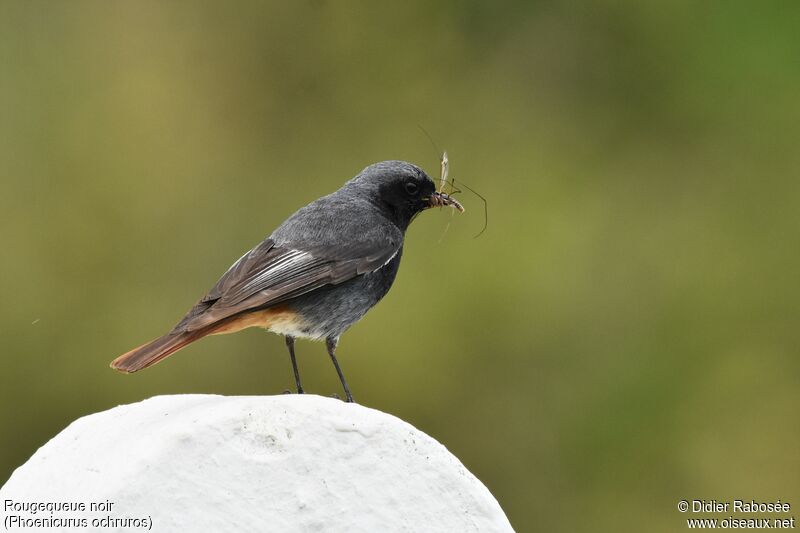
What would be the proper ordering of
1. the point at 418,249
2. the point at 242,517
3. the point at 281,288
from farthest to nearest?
the point at 418,249, the point at 281,288, the point at 242,517

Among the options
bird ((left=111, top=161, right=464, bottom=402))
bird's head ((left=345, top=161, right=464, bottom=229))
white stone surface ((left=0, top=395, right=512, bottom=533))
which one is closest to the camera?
white stone surface ((left=0, top=395, right=512, bottom=533))

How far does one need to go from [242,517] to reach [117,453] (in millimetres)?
463

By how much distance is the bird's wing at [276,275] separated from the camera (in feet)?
14.4

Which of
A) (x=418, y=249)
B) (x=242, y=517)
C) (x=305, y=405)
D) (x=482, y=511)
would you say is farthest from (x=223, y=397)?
(x=418, y=249)

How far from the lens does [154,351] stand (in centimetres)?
Result: 423

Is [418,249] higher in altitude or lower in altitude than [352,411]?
lower

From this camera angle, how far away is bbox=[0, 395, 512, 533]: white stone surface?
338 centimetres

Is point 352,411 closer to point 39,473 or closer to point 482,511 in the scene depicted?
point 482,511

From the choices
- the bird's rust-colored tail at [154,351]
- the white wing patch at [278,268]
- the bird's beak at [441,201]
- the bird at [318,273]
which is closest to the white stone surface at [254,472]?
the bird's rust-colored tail at [154,351]

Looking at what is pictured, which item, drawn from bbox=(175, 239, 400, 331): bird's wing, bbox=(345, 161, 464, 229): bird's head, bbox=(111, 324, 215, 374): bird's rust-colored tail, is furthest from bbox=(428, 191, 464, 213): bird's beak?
bbox=(111, 324, 215, 374): bird's rust-colored tail

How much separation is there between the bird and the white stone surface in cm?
51

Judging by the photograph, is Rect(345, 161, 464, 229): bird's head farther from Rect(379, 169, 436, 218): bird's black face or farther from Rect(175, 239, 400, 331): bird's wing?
Rect(175, 239, 400, 331): bird's wing

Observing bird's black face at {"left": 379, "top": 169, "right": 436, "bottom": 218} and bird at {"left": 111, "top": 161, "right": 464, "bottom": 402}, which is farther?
bird's black face at {"left": 379, "top": 169, "right": 436, "bottom": 218}

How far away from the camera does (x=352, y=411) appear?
3.76m
